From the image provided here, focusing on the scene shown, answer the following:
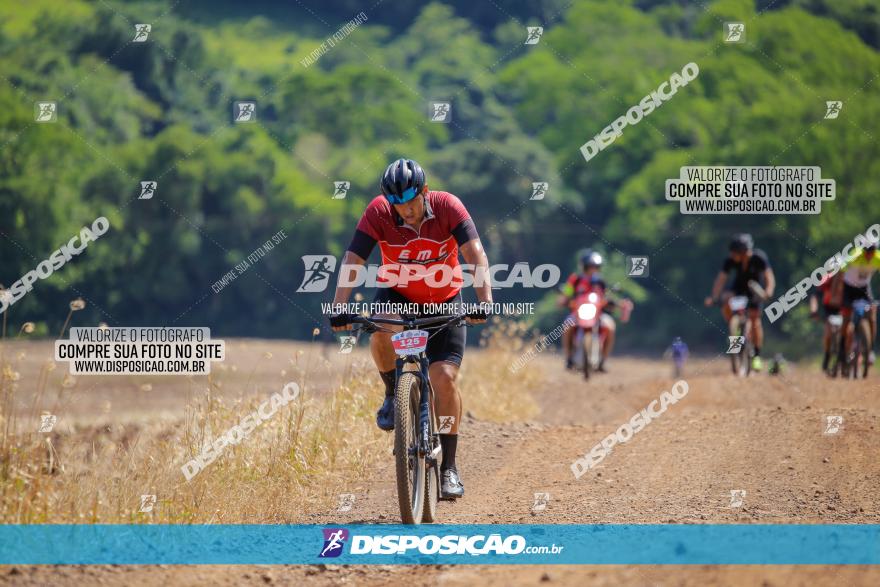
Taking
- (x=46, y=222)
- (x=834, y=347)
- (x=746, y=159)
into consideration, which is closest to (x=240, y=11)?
(x=46, y=222)

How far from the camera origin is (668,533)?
22.6ft

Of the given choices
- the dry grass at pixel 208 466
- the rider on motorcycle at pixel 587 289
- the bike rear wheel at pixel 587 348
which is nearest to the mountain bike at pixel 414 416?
the dry grass at pixel 208 466

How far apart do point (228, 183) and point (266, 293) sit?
16.8 feet

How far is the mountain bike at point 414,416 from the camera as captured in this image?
279 inches

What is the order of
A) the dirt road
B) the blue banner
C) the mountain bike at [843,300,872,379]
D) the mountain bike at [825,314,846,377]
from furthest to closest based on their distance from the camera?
1. the mountain bike at [825,314,846,377]
2. the mountain bike at [843,300,872,379]
3. the blue banner
4. the dirt road

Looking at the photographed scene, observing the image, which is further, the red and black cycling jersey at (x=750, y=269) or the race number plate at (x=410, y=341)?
the red and black cycling jersey at (x=750, y=269)

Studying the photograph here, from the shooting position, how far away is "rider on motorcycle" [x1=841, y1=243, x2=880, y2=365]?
14.6 meters
